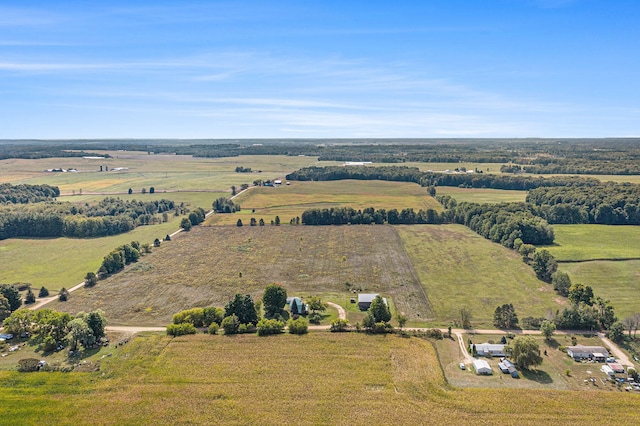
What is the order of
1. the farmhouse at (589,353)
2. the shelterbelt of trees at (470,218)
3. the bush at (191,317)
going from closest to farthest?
the farmhouse at (589,353) → the bush at (191,317) → the shelterbelt of trees at (470,218)

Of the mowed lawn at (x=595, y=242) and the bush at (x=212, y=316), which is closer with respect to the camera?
the bush at (x=212, y=316)

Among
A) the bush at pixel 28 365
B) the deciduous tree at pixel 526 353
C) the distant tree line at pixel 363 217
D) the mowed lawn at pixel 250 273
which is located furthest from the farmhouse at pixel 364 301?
the distant tree line at pixel 363 217

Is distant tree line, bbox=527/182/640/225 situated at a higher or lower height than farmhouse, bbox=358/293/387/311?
higher

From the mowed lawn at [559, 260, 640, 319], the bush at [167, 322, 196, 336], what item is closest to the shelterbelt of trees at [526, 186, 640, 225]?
the mowed lawn at [559, 260, 640, 319]

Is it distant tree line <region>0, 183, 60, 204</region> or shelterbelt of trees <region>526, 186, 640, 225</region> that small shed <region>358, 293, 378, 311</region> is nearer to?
shelterbelt of trees <region>526, 186, 640, 225</region>

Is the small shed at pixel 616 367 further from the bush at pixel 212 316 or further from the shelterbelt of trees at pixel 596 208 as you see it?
the shelterbelt of trees at pixel 596 208

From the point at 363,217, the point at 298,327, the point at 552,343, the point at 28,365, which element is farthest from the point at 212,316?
the point at 363,217
